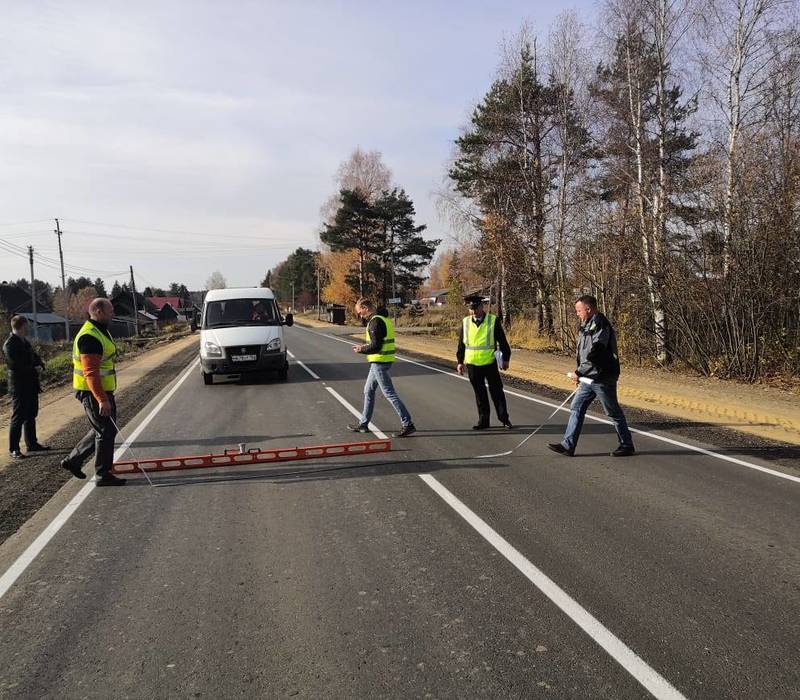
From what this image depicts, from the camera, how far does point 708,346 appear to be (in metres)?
14.0

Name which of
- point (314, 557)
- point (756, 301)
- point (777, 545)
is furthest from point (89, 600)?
point (756, 301)

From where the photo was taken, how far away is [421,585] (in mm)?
3754

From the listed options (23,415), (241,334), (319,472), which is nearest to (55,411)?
(241,334)

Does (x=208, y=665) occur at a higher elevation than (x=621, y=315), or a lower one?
lower

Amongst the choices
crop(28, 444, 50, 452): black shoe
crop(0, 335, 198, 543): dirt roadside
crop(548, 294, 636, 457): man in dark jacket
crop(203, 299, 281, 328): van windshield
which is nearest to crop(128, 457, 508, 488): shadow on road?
crop(0, 335, 198, 543): dirt roadside

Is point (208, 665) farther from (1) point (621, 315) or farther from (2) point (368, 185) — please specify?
(2) point (368, 185)

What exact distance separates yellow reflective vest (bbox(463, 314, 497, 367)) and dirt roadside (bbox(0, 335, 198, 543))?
520cm

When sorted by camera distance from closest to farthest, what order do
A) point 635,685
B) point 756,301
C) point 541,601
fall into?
1. point 635,685
2. point 541,601
3. point 756,301

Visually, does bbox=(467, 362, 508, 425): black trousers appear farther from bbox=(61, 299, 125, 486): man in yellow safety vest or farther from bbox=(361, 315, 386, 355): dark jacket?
bbox=(61, 299, 125, 486): man in yellow safety vest

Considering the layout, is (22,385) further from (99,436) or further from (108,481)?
(108,481)

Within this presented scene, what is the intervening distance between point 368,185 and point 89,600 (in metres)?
52.8

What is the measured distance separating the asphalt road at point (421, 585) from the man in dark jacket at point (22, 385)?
8.88ft

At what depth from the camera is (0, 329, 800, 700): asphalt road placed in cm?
286

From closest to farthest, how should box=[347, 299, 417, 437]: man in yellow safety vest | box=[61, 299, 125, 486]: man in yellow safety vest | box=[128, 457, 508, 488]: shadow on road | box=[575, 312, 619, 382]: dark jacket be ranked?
1. box=[61, 299, 125, 486]: man in yellow safety vest
2. box=[128, 457, 508, 488]: shadow on road
3. box=[575, 312, 619, 382]: dark jacket
4. box=[347, 299, 417, 437]: man in yellow safety vest
